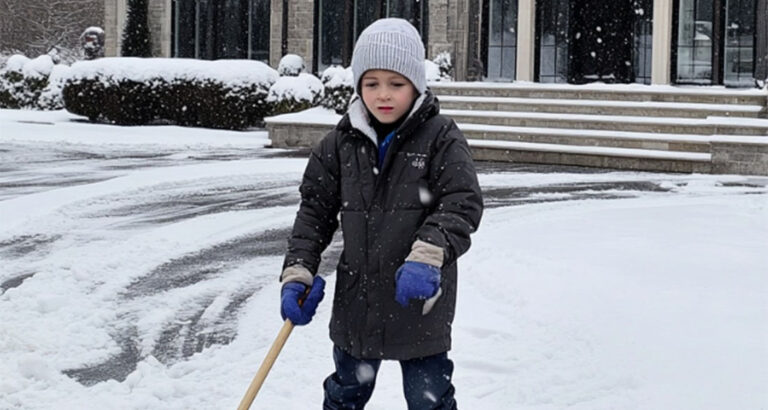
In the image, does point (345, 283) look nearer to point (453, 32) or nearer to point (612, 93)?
point (612, 93)

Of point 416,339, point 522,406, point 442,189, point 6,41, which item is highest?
point 6,41

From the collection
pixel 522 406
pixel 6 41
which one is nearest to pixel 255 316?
pixel 522 406

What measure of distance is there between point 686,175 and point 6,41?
38236mm

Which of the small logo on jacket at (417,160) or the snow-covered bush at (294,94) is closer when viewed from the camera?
the small logo on jacket at (417,160)

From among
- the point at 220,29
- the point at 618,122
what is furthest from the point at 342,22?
the point at 618,122

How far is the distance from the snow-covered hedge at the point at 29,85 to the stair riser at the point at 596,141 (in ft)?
40.7

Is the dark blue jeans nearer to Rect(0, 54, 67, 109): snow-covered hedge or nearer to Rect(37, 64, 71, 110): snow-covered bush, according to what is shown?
Rect(37, 64, 71, 110): snow-covered bush

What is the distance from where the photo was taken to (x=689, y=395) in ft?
14.8

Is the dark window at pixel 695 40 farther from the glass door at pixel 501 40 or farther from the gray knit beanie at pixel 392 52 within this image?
the gray knit beanie at pixel 392 52

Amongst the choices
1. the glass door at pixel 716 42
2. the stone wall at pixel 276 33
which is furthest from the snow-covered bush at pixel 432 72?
the stone wall at pixel 276 33

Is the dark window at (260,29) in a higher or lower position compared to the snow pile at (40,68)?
higher

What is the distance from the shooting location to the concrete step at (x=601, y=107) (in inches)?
658

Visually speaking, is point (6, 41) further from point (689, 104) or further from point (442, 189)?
point (442, 189)

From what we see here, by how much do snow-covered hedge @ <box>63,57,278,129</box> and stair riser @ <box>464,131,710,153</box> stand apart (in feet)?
18.7
